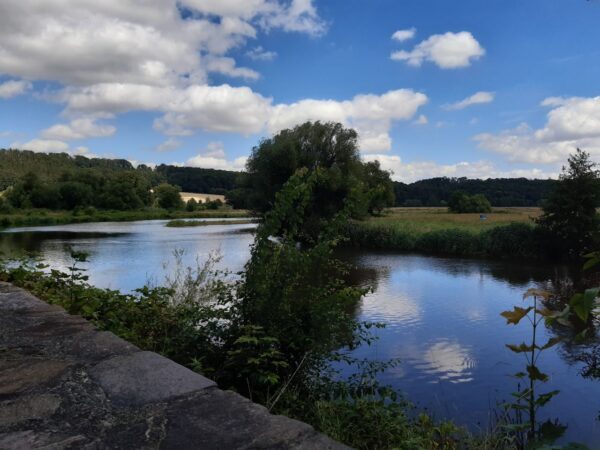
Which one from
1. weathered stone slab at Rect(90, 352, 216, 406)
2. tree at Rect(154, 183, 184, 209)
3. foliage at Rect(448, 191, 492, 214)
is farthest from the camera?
tree at Rect(154, 183, 184, 209)

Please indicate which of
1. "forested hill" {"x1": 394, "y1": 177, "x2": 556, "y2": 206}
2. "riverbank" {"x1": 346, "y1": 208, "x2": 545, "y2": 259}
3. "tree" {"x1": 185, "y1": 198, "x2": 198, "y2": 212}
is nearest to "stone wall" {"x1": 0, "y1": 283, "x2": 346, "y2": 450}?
"riverbank" {"x1": 346, "y1": 208, "x2": 545, "y2": 259}

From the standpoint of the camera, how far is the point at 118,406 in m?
1.75

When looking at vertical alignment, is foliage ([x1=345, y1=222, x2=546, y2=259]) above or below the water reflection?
above

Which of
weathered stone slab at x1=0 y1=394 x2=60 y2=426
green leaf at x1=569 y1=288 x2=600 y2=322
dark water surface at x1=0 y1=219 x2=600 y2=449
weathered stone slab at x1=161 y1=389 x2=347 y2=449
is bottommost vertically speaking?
dark water surface at x1=0 y1=219 x2=600 y2=449

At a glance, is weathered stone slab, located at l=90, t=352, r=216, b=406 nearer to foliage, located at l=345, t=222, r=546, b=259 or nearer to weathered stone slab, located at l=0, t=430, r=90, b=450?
weathered stone slab, located at l=0, t=430, r=90, b=450

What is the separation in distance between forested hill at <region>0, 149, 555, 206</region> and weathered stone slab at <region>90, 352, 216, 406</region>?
49.2m

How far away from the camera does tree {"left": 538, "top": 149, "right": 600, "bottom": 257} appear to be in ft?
62.3

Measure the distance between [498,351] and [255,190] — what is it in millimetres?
26515

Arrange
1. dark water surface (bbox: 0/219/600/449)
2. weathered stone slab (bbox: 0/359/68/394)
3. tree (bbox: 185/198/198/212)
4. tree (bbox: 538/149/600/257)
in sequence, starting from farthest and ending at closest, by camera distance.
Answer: tree (bbox: 185/198/198/212), tree (bbox: 538/149/600/257), dark water surface (bbox: 0/219/600/449), weathered stone slab (bbox: 0/359/68/394)

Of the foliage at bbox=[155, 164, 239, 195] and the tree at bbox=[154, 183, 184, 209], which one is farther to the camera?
the foliage at bbox=[155, 164, 239, 195]

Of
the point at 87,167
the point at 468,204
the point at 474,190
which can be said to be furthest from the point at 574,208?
the point at 87,167

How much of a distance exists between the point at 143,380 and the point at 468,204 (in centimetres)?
7041

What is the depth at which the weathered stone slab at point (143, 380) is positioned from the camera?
1827mm

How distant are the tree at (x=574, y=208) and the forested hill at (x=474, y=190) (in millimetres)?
45881
